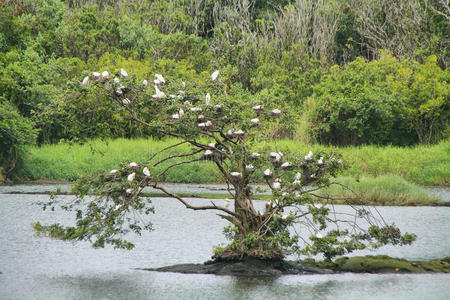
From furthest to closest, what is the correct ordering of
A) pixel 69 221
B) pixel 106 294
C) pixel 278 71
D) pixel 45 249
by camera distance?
pixel 278 71, pixel 69 221, pixel 45 249, pixel 106 294

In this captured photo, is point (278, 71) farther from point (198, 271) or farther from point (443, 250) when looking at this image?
point (198, 271)

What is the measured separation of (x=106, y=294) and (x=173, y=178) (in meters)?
17.1

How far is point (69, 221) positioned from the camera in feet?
59.2

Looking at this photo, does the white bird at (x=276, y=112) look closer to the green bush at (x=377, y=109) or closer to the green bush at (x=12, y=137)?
the green bush at (x=12, y=137)

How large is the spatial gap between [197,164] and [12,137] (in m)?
6.72

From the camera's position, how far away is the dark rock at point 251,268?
11586 mm

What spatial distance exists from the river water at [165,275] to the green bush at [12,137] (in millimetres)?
8026

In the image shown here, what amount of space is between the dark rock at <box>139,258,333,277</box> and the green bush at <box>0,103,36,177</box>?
15.3 metres

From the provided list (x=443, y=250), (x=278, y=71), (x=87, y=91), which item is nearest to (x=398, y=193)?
(x=443, y=250)

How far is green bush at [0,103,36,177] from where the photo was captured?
25828 mm

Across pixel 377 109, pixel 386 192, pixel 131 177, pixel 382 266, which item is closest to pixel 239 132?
pixel 131 177

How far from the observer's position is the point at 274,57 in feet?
137

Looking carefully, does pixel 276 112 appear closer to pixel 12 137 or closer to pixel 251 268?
pixel 251 268

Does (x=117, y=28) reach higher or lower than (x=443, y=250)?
higher
